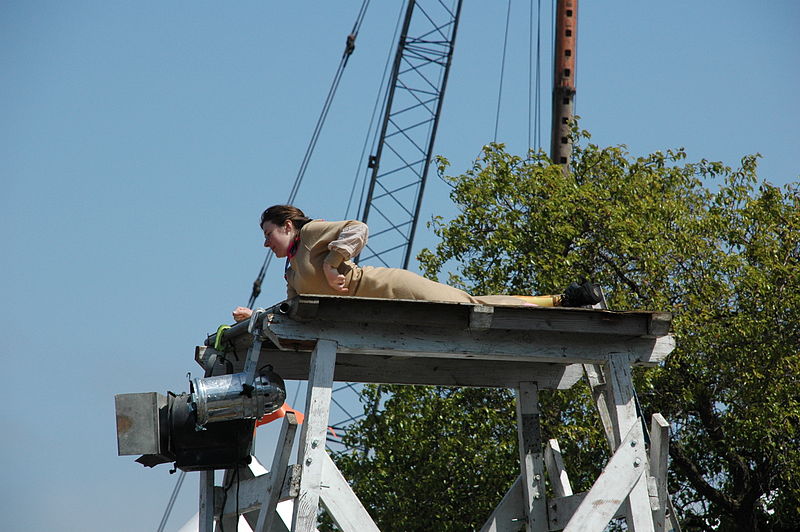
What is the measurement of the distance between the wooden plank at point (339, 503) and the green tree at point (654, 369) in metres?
10.0

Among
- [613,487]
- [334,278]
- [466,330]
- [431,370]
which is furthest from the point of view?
[431,370]

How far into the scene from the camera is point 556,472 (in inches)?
345

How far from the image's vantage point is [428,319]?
704 centimetres

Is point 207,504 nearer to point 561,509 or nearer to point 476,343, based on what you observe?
point 476,343

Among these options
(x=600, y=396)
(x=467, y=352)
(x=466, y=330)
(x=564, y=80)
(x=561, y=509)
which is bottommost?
(x=561, y=509)

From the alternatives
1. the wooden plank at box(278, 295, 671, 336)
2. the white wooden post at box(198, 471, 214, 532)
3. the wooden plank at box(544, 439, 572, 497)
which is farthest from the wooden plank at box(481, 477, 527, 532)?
the white wooden post at box(198, 471, 214, 532)

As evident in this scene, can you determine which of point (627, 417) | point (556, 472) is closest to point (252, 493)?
point (556, 472)

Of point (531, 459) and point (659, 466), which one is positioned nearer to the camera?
point (659, 466)

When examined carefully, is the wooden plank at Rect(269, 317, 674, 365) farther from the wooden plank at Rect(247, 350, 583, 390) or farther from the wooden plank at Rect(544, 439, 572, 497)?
the wooden plank at Rect(544, 439, 572, 497)

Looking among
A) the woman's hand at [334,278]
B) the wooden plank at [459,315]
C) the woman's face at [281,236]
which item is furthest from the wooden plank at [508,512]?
the woman's face at [281,236]

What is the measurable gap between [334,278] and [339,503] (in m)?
1.57

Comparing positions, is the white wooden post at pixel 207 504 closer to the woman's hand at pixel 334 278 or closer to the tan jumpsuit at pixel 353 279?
the tan jumpsuit at pixel 353 279

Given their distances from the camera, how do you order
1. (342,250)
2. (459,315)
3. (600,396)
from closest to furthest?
1. (459,315)
2. (342,250)
3. (600,396)

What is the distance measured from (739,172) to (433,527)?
26.7 feet
